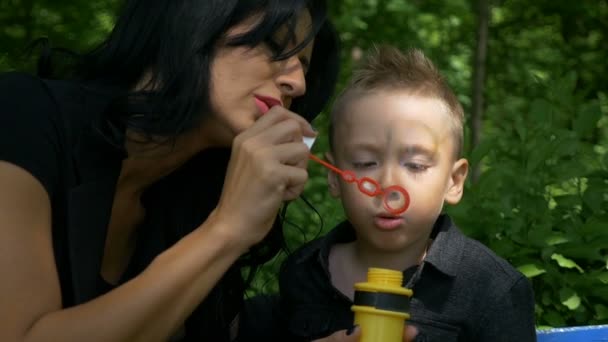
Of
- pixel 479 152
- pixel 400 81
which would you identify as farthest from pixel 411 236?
pixel 479 152

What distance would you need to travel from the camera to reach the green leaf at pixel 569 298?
8.86 feet

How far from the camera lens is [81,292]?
229 cm

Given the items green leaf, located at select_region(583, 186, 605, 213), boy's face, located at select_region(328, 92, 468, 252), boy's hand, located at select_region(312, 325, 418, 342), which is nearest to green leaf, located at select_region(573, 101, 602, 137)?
green leaf, located at select_region(583, 186, 605, 213)

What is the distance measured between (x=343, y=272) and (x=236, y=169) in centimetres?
67

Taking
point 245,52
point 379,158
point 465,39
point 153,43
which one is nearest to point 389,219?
point 379,158

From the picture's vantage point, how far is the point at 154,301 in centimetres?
195

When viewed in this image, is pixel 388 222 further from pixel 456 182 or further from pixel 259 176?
pixel 259 176

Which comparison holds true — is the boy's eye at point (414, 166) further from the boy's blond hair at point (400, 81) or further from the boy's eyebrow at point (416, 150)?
the boy's blond hair at point (400, 81)

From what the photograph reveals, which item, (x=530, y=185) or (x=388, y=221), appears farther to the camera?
(x=530, y=185)

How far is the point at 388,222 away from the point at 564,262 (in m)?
0.59

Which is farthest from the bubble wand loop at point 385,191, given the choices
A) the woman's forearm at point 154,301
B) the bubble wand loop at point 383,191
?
the woman's forearm at point 154,301

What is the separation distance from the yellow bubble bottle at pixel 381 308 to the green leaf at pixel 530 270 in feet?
3.16

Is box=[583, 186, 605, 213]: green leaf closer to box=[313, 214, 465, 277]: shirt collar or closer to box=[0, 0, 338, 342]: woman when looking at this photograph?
box=[313, 214, 465, 277]: shirt collar

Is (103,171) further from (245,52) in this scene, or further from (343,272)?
(343,272)
